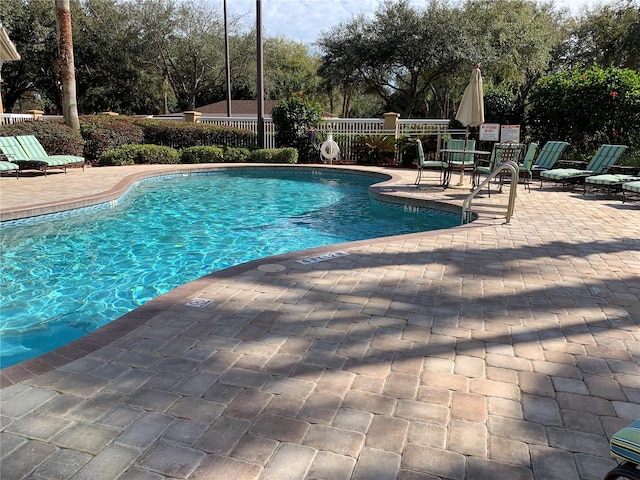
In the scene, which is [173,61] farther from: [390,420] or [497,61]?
[390,420]

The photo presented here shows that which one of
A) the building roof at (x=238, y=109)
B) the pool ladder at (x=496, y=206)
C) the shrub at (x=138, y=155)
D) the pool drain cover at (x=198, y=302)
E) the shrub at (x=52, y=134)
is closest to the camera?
the pool drain cover at (x=198, y=302)

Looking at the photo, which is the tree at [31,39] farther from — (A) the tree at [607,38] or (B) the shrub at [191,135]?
(A) the tree at [607,38]

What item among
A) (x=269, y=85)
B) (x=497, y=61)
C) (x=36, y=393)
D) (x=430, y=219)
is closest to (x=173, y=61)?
(x=269, y=85)

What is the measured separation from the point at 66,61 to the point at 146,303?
553 inches

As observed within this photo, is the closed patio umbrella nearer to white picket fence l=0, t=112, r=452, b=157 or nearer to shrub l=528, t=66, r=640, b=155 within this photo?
shrub l=528, t=66, r=640, b=155

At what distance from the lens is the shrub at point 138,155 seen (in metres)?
15.4

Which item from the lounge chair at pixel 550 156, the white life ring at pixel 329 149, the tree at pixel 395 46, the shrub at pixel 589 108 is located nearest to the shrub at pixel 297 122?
the white life ring at pixel 329 149

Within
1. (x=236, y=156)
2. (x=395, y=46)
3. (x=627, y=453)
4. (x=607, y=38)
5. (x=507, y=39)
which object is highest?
(x=607, y=38)

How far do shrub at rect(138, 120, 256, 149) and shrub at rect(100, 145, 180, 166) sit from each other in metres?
1.45

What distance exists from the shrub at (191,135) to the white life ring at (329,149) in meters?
3.56

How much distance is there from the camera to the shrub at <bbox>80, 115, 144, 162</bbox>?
1549 centimetres

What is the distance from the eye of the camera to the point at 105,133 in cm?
1573

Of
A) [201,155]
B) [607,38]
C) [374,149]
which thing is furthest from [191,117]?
[607,38]

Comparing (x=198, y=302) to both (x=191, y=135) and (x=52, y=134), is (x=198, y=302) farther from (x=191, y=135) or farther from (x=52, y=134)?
(x=191, y=135)
